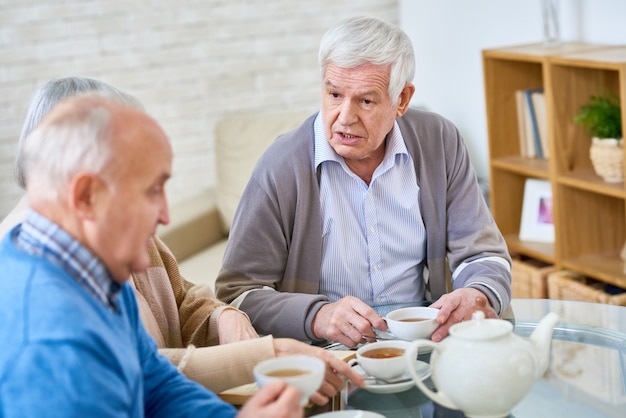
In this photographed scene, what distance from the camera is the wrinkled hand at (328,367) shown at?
1.41m

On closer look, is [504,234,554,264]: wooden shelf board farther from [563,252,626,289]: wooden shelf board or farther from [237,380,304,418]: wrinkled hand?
[237,380,304,418]: wrinkled hand

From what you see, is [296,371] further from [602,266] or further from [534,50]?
[534,50]

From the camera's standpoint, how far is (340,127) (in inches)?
78.4

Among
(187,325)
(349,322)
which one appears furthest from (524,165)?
(187,325)

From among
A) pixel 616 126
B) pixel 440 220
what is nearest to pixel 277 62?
pixel 616 126

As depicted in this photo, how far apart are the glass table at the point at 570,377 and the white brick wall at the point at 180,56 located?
2.57 m

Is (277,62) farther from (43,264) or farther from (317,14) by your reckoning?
(43,264)

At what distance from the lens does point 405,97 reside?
210 cm

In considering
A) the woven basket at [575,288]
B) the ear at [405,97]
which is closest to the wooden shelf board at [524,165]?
the woven basket at [575,288]

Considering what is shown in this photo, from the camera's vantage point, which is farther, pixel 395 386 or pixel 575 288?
pixel 575 288

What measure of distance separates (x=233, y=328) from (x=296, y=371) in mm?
440

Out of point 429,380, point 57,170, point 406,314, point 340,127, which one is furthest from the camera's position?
point 340,127

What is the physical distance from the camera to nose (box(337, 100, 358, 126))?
1979 millimetres

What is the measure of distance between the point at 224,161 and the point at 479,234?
6.61ft
